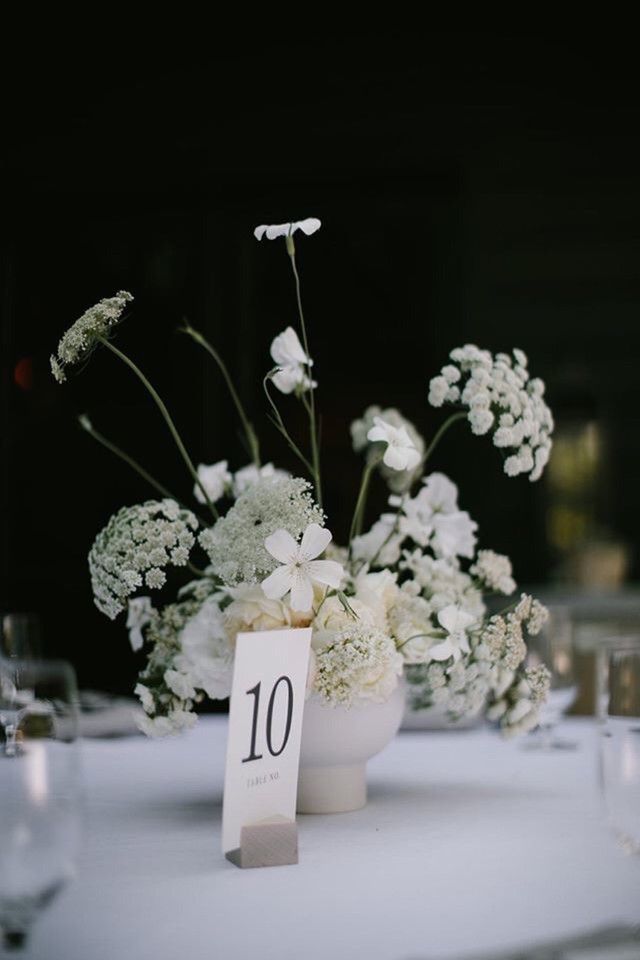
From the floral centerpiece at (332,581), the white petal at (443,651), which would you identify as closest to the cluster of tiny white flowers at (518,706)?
the floral centerpiece at (332,581)

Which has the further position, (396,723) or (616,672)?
(396,723)

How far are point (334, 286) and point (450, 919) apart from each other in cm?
360

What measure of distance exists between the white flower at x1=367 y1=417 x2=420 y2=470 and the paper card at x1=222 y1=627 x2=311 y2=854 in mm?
192

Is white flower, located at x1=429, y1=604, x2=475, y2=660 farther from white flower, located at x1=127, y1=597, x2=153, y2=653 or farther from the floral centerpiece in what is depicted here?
white flower, located at x1=127, y1=597, x2=153, y2=653

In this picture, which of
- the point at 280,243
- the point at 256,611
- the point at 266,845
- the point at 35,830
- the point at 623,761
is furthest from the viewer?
the point at 280,243

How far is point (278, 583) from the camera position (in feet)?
3.48

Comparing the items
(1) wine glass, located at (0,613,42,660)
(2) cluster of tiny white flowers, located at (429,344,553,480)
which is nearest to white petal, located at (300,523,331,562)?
(2) cluster of tiny white flowers, located at (429,344,553,480)

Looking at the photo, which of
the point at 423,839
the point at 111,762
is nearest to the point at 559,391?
the point at 111,762

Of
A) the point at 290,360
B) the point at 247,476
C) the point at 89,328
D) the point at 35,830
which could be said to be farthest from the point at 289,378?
the point at 35,830

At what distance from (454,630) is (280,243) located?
10.9ft

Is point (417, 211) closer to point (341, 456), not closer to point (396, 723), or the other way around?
point (341, 456)

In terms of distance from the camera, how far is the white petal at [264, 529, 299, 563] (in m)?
1.04

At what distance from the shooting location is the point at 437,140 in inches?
172

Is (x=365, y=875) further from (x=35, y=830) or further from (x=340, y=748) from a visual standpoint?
(x=35, y=830)
